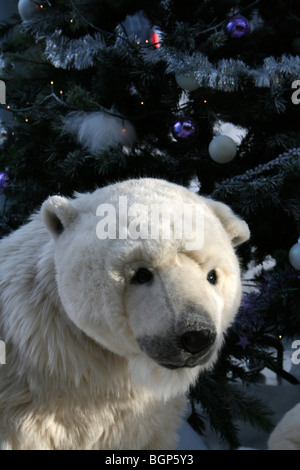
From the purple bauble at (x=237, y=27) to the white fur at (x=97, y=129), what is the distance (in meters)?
0.28

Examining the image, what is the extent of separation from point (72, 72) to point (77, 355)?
726mm

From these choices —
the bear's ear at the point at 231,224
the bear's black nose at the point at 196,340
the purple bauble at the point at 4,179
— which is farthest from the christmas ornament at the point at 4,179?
the bear's black nose at the point at 196,340

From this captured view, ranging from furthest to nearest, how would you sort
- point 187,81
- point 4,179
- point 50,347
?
point 4,179 → point 187,81 → point 50,347

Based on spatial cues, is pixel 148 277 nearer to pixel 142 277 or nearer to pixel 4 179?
pixel 142 277

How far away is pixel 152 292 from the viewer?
49cm

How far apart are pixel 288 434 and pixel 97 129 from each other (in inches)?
26.3

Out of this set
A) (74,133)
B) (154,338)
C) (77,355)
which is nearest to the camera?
(154,338)

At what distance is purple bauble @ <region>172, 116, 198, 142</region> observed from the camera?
91 centimetres

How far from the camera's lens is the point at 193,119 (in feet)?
3.08

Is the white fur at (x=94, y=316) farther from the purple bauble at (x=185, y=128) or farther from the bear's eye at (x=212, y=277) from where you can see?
the purple bauble at (x=185, y=128)

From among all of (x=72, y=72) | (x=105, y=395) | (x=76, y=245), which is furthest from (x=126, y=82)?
(x=105, y=395)

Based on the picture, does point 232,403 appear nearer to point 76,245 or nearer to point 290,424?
point 290,424

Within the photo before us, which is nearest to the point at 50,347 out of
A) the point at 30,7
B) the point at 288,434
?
the point at 288,434

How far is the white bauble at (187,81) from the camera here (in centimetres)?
85
